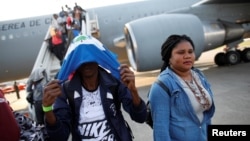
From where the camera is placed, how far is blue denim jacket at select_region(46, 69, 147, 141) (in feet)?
6.80

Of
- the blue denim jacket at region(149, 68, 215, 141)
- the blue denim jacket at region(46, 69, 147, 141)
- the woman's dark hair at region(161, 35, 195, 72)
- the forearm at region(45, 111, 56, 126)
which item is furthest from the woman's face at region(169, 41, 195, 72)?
the forearm at region(45, 111, 56, 126)

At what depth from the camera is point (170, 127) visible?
2266mm

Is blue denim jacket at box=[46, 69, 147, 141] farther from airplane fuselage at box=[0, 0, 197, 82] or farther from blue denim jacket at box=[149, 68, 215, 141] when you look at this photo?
airplane fuselage at box=[0, 0, 197, 82]

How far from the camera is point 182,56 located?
92.3 inches

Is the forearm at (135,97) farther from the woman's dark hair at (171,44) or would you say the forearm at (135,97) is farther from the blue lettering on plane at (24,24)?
the blue lettering on plane at (24,24)

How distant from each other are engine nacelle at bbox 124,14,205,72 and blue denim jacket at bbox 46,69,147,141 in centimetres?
636

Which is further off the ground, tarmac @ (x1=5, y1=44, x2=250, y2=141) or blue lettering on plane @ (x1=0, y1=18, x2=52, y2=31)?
blue lettering on plane @ (x1=0, y1=18, x2=52, y2=31)

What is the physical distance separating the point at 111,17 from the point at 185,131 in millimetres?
9800

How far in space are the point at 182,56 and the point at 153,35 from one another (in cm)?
646

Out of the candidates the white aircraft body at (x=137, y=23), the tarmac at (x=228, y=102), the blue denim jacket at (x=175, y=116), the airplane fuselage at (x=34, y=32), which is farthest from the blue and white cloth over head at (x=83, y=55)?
the airplane fuselage at (x=34, y=32)

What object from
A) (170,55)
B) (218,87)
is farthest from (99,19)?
(170,55)

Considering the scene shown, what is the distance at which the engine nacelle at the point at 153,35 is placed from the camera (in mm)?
8602

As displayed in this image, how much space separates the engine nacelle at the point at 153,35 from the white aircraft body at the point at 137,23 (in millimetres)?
29

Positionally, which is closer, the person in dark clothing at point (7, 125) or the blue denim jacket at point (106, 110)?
the person in dark clothing at point (7, 125)
